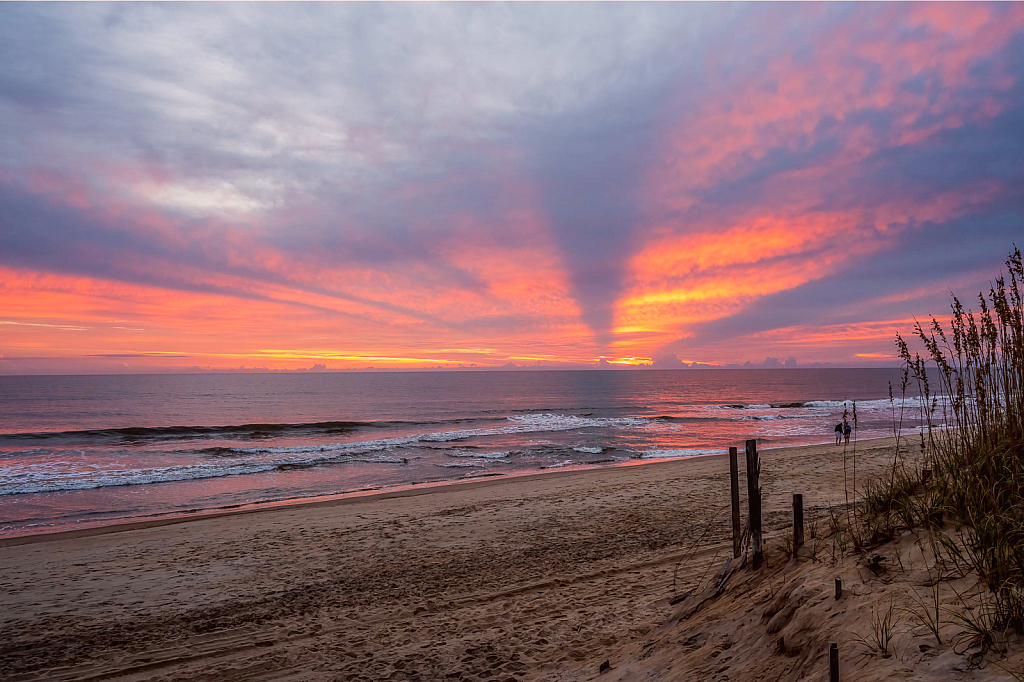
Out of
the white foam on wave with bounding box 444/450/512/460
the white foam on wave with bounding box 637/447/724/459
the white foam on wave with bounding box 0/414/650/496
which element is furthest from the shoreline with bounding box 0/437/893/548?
the white foam on wave with bounding box 0/414/650/496

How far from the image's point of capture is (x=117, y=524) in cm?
1405

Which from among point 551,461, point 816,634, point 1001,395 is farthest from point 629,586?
point 551,461

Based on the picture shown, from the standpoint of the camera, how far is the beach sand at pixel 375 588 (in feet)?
20.0

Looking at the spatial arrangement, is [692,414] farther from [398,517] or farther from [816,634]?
[816,634]

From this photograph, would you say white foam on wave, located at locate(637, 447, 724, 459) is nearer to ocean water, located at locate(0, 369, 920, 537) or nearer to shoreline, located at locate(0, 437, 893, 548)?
ocean water, located at locate(0, 369, 920, 537)

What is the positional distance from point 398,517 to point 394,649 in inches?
277

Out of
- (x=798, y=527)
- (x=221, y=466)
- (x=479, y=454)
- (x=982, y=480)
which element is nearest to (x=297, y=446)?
(x=221, y=466)

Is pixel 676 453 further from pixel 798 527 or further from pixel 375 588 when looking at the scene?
pixel 798 527

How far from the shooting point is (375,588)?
8328 mm

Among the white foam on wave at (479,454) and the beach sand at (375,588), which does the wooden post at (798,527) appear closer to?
the beach sand at (375,588)

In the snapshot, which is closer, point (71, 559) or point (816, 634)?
point (816, 634)

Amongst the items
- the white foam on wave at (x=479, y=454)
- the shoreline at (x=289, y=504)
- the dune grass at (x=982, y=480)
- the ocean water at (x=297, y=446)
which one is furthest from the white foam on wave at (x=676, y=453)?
the dune grass at (x=982, y=480)

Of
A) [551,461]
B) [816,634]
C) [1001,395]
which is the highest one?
[1001,395]

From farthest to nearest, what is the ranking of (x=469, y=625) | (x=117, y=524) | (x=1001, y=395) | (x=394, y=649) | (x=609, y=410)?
(x=609, y=410) → (x=117, y=524) → (x=469, y=625) → (x=394, y=649) → (x=1001, y=395)
